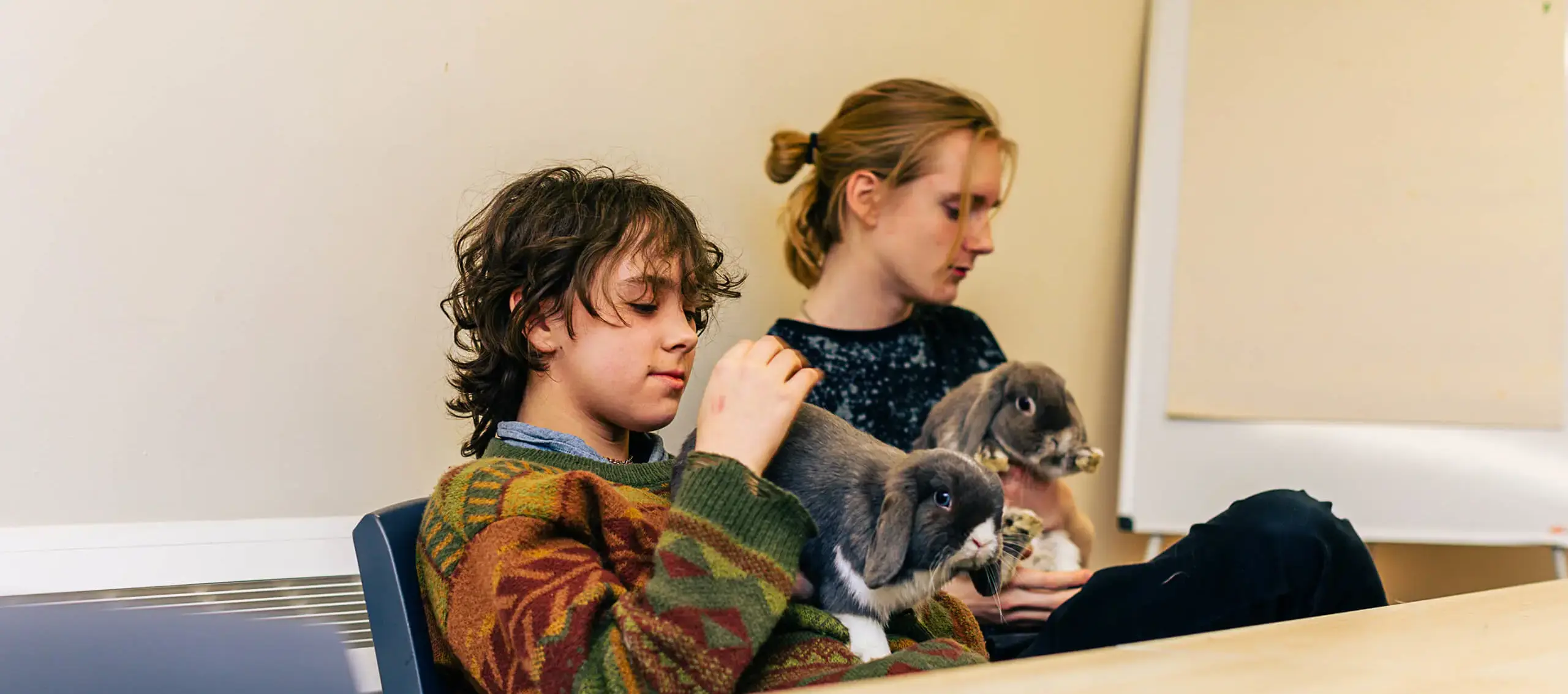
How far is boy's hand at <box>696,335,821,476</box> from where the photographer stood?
2.43ft

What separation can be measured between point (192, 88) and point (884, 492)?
89 centimetres

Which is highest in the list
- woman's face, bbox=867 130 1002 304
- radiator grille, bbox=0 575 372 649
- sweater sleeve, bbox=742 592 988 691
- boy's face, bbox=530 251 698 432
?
woman's face, bbox=867 130 1002 304

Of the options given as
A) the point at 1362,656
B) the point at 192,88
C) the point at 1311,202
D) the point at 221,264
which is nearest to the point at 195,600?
the point at 221,264

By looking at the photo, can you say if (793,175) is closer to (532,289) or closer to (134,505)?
(532,289)

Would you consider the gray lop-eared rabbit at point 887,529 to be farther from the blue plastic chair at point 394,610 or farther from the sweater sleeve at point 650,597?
the blue plastic chair at point 394,610

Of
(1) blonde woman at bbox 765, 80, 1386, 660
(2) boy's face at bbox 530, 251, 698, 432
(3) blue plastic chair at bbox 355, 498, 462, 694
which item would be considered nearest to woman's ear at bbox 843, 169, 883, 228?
(1) blonde woman at bbox 765, 80, 1386, 660

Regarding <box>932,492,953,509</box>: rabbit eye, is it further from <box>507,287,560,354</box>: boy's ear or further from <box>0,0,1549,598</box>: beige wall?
<box>0,0,1549,598</box>: beige wall

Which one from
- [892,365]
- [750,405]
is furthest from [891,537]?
[892,365]

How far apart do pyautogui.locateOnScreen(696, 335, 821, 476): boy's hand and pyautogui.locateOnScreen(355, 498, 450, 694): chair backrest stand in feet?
0.69

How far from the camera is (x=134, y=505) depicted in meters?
1.13

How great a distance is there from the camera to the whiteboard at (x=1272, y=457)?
1.72m

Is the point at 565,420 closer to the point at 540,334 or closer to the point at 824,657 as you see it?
the point at 540,334

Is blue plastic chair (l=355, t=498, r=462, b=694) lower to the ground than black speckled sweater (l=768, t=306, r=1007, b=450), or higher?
lower

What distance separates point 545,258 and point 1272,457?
1.36 meters
